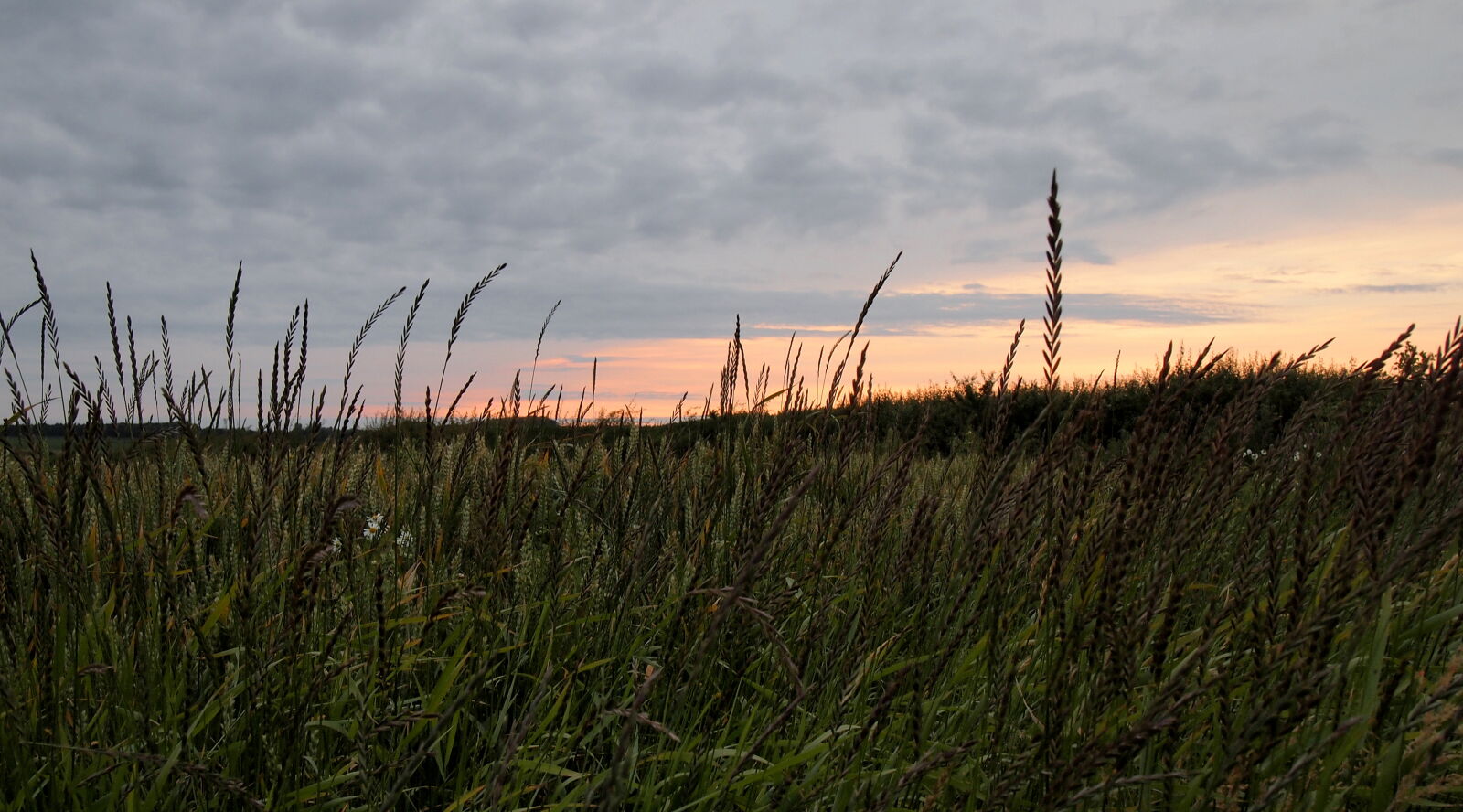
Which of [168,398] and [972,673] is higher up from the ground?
[168,398]

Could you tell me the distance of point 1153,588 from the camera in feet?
4.13

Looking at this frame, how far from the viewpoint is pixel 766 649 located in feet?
8.21

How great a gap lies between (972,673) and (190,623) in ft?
5.98

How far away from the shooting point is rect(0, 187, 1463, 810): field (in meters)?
1.28

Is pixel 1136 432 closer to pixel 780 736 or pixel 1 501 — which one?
pixel 780 736

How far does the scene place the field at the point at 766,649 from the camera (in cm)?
128

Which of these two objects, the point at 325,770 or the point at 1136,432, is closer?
the point at 1136,432

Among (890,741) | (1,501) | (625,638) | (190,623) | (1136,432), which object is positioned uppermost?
(1136,432)

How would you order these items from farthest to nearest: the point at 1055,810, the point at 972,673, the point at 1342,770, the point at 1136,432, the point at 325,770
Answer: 1. the point at 972,673
2. the point at 1342,770
3. the point at 325,770
4. the point at 1136,432
5. the point at 1055,810

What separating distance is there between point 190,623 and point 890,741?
5.16 feet

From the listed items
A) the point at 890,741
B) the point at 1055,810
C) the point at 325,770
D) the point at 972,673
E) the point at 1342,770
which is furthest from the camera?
the point at 972,673

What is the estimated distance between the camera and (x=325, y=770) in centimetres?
175

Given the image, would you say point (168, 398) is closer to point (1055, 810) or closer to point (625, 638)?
point (625, 638)

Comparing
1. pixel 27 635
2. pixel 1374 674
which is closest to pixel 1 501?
pixel 27 635
